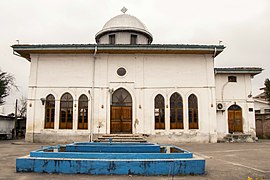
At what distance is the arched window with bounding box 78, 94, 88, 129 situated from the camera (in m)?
15.4

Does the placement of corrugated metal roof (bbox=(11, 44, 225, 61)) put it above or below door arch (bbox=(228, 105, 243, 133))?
above

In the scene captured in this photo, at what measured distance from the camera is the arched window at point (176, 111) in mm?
15461

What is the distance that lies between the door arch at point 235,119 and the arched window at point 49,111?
12.2m

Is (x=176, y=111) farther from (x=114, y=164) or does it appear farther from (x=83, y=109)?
(x=114, y=164)

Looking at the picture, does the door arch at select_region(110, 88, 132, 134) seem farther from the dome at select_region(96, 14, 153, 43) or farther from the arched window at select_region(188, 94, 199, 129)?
the dome at select_region(96, 14, 153, 43)

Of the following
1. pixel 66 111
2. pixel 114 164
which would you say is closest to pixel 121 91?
pixel 66 111

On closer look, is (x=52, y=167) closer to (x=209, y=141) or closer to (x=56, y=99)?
(x=56, y=99)

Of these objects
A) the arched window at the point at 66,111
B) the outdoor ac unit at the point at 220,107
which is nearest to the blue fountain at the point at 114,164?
the arched window at the point at 66,111

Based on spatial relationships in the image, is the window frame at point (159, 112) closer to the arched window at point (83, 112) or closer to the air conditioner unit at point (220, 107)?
the air conditioner unit at point (220, 107)

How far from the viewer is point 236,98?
55.3 feet

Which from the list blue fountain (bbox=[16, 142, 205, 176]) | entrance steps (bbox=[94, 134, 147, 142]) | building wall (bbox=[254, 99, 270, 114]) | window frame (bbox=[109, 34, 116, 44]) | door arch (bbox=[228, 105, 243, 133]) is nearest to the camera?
blue fountain (bbox=[16, 142, 205, 176])

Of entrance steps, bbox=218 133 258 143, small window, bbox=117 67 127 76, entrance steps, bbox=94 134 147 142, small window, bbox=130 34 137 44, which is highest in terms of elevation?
small window, bbox=130 34 137 44

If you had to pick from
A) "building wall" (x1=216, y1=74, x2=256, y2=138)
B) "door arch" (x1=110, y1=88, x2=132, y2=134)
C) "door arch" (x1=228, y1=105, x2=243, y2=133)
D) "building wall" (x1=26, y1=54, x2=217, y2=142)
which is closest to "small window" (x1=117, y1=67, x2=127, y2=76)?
"building wall" (x1=26, y1=54, x2=217, y2=142)

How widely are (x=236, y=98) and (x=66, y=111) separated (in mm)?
11909
